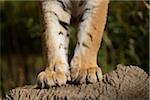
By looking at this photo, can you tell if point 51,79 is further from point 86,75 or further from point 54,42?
point 54,42

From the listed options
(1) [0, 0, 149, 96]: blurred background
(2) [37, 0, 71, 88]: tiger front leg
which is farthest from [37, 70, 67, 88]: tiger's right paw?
(1) [0, 0, 149, 96]: blurred background

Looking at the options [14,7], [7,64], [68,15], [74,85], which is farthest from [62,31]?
[14,7]

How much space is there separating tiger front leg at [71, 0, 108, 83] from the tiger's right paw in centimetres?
7

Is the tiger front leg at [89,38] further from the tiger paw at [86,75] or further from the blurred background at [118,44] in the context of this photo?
the blurred background at [118,44]

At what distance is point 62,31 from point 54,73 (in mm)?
307

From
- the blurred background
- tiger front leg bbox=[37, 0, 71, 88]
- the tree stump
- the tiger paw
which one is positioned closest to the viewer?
the tree stump

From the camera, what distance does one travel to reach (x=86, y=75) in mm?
3094

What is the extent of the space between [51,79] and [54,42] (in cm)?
29

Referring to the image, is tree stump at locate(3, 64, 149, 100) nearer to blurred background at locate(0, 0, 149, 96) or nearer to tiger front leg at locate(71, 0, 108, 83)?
tiger front leg at locate(71, 0, 108, 83)

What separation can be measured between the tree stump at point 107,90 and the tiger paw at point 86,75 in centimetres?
6

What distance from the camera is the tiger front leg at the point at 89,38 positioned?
325 centimetres

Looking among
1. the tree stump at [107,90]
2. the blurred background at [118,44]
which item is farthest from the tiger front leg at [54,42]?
the blurred background at [118,44]


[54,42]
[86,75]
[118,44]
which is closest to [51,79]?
[86,75]

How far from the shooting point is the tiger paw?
9.96 feet
